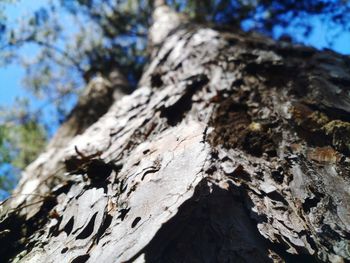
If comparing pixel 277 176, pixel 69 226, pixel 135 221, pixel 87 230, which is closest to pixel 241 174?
pixel 277 176

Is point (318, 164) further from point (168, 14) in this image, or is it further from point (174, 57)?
point (168, 14)

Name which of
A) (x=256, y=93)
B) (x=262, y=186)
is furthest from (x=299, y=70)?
(x=262, y=186)

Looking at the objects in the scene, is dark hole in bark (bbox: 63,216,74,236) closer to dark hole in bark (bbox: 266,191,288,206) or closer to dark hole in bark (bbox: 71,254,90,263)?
dark hole in bark (bbox: 71,254,90,263)

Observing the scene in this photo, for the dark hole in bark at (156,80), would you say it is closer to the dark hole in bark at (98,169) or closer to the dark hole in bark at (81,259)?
the dark hole in bark at (98,169)

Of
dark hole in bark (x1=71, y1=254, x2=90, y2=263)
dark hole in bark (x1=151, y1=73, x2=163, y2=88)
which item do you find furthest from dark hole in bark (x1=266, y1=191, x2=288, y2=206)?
dark hole in bark (x1=151, y1=73, x2=163, y2=88)

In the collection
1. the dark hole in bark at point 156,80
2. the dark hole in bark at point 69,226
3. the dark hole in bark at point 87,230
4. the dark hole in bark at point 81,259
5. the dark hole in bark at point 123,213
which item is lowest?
the dark hole in bark at point 81,259

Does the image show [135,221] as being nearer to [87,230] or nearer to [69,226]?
[87,230]

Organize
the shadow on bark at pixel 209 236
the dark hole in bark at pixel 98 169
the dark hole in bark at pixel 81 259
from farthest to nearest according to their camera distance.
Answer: the dark hole in bark at pixel 98 169 < the dark hole in bark at pixel 81 259 < the shadow on bark at pixel 209 236

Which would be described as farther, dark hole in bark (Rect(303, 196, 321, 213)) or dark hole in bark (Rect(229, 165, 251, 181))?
dark hole in bark (Rect(229, 165, 251, 181))

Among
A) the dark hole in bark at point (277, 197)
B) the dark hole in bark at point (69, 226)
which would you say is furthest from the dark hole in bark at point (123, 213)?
the dark hole in bark at point (277, 197)
